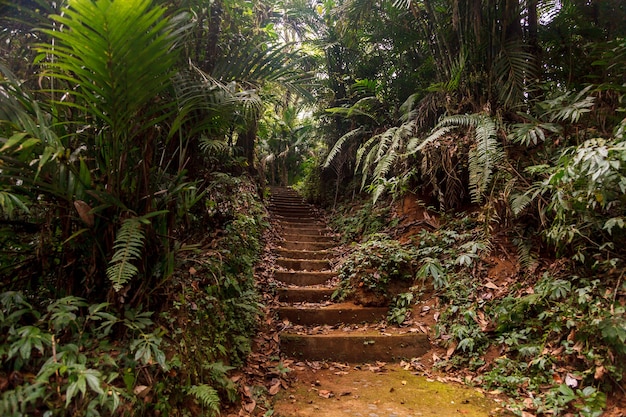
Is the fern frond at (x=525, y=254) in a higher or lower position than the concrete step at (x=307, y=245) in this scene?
higher

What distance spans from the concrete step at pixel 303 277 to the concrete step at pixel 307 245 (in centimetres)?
140

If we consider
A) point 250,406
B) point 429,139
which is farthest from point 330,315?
point 429,139

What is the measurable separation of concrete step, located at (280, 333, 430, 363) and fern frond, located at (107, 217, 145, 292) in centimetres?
209

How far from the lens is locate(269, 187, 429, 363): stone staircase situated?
3.50m

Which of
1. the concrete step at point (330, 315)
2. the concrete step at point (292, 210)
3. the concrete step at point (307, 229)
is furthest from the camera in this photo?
the concrete step at point (292, 210)

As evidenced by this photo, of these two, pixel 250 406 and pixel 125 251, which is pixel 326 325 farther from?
pixel 125 251

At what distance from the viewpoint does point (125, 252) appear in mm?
1782

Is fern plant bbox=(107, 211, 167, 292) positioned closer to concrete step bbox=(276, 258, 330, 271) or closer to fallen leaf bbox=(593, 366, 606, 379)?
fallen leaf bbox=(593, 366, 606, 379)

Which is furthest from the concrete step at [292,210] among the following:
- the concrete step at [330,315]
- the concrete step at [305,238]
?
the concrete step at [330,315]

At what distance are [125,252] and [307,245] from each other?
4.93 m

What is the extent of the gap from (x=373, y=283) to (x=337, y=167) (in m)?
4.44

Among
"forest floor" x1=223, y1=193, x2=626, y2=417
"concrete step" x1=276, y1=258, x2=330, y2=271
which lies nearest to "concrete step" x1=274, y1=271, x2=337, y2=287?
"concrete step" x1=276, y1=258, x2=330, y2=271

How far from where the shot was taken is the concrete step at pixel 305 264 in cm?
550

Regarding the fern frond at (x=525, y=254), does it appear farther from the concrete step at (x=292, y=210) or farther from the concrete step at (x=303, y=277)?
the concrete step at (x=292, y=210)
